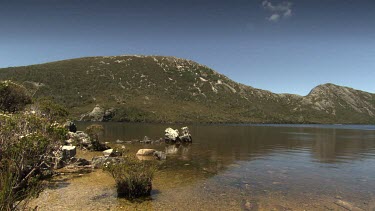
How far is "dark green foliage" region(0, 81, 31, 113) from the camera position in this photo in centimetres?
4475

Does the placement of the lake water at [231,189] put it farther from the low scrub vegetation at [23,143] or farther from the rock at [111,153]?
the rock at [111,153]

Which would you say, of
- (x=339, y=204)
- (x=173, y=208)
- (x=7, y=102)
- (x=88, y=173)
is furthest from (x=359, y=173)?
(x=7, y=102)

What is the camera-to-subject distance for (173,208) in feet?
55.2

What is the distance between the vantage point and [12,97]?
46625 millimetres

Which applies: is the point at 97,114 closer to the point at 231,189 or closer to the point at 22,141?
the point at 231,189

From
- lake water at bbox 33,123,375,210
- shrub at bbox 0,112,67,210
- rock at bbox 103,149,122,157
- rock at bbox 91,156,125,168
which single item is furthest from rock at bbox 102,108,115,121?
shrub at bbox 0,112,67,210

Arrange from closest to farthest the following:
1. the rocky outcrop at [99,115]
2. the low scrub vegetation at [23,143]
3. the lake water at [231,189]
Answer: the low scrub vegetation at [23,143] → the lake water at [231,189] → the rocky outcrop at [99,115]

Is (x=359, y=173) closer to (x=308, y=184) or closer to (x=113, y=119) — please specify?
(x=308, y=184)

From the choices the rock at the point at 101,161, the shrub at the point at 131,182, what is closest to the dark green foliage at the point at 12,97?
the rock at the point at 101,161

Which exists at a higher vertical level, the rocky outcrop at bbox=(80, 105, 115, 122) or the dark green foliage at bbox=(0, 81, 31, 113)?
the dark green foliage at bbox=(0, 81, 31, 113)

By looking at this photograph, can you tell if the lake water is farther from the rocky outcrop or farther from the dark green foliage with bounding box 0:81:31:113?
the rocky outcrop

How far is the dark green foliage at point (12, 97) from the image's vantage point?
147ft

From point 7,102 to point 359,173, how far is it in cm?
4720

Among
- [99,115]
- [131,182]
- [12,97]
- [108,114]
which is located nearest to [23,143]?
[131,182]
